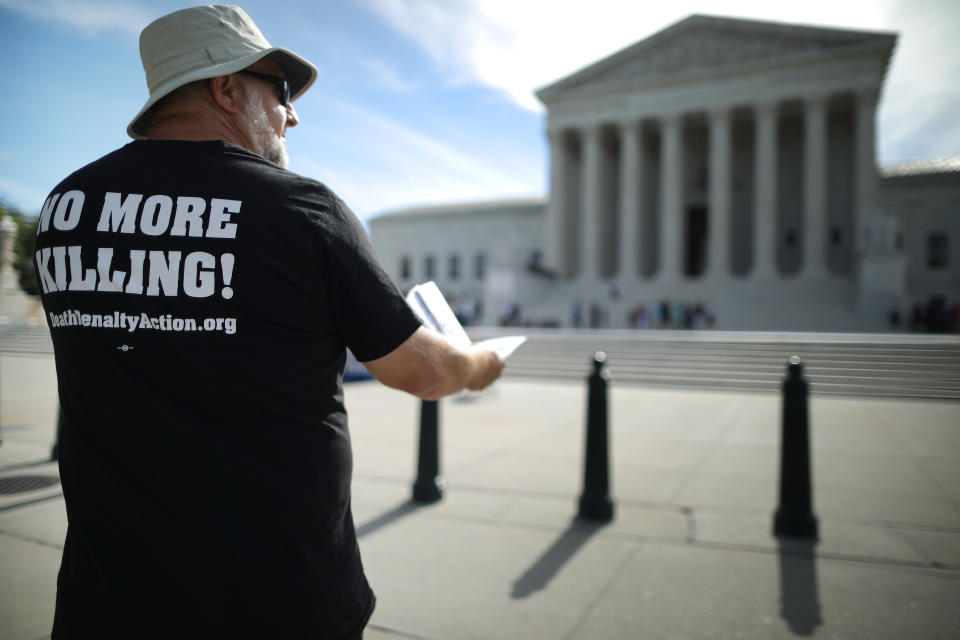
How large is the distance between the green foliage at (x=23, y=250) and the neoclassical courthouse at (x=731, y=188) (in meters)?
34.2

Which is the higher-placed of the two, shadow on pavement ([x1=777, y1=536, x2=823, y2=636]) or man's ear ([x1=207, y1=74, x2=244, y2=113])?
man's ear ([x1=207, y1=74, x2=244, y2=113])

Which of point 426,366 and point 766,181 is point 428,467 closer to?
point 426,366

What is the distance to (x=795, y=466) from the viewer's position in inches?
173

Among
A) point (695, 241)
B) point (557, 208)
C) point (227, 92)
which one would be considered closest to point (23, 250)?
point (227, 92)

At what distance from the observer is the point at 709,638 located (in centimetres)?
299

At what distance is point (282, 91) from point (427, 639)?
8.12ft

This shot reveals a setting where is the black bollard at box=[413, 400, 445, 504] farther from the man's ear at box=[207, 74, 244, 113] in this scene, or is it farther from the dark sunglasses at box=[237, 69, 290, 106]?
the man's ear at box=[207, 74, 244, 113]

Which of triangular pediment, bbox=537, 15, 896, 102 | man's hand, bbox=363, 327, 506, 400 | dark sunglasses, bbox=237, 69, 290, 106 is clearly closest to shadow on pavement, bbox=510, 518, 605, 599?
man's hand, bbox=363, 327, 506, 400

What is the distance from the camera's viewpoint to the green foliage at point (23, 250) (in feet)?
7.18

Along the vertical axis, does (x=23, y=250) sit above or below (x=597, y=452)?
above

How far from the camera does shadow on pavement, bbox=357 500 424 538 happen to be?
446 centimetres

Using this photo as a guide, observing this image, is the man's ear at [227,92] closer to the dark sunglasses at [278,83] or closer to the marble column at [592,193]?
the dark sunglasses at [278,83]

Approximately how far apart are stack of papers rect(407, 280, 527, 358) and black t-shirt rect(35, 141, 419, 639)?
48 cm

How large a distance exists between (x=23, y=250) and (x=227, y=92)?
1231 mm
